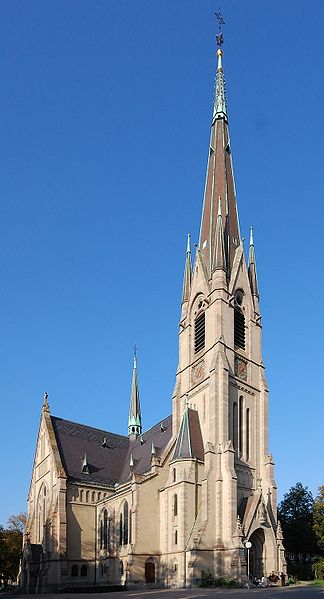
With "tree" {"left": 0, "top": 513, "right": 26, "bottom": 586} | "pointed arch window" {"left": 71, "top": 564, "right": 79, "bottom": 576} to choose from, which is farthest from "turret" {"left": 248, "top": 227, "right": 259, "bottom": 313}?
"tree" {"left": 0, "top": 513, "right": 26, "bottom": 586}

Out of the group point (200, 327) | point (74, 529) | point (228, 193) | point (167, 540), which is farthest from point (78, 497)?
point (228, 193)

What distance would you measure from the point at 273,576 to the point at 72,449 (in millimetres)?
27055

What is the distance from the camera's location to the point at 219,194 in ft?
222

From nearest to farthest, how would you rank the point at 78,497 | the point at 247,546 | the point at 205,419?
the point at 247,546
the point at 205,419
the point at 78,497

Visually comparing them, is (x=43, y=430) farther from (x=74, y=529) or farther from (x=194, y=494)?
(x=194, y=494)

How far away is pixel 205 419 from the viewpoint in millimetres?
56094

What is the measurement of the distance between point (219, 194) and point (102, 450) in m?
31.1

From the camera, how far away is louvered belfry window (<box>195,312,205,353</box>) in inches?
2405

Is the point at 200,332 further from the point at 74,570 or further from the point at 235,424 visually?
the point at 74,570

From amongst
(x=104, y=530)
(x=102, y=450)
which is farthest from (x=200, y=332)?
(x=104, y=530)

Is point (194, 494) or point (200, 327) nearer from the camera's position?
point (194, 494)

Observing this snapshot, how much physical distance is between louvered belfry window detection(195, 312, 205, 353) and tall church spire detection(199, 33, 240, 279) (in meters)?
4.72

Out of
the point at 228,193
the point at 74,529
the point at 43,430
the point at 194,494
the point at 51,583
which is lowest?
the point at 51,583

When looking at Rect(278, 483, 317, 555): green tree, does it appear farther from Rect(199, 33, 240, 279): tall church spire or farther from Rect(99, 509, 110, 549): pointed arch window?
Rect(199, 33, 240, 279): tall church spire
